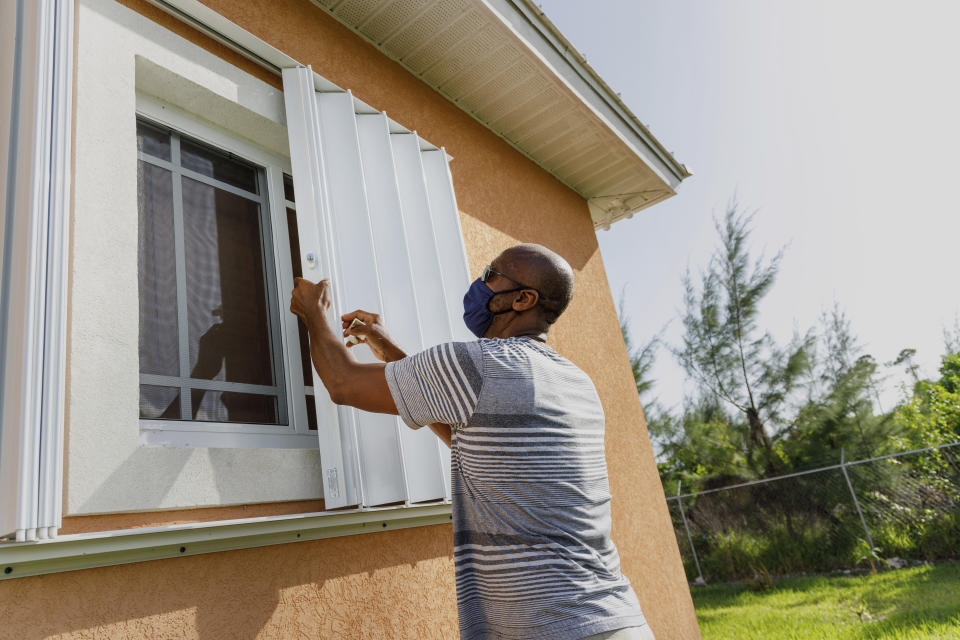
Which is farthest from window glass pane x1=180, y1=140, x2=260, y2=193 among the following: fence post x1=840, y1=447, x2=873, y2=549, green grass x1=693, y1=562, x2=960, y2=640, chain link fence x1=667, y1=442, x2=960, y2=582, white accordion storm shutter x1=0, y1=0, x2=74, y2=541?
fence post x1=840, y1=447, x2=873, y2=549

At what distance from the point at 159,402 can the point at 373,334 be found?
70cm

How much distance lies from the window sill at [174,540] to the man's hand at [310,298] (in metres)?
0.63

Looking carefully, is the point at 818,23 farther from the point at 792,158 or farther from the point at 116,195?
the point at 116,195

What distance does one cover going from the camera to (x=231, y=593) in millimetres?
1709

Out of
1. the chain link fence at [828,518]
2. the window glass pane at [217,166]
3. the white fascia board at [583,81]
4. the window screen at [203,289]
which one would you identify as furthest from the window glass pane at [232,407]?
the chain link fence at [828,518]

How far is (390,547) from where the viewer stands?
2.25 meters

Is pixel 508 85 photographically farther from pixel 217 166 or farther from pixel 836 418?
pixel 836 418

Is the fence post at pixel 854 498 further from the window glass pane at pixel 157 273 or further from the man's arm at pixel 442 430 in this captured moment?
the window glass pane at pixel 157 273

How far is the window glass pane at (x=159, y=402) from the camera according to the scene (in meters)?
1.81

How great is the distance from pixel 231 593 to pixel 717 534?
34.9 ft

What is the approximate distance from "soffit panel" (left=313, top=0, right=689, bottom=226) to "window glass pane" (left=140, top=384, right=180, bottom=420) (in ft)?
6.97

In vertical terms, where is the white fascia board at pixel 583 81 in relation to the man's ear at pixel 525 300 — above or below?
above

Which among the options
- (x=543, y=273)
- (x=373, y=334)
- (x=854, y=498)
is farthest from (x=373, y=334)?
(x=854, y=498)

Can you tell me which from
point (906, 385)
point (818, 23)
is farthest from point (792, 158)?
point (906, 385)
